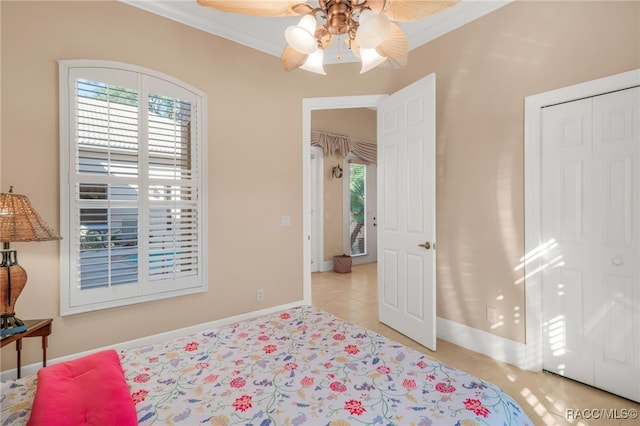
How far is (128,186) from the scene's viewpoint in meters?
2.50

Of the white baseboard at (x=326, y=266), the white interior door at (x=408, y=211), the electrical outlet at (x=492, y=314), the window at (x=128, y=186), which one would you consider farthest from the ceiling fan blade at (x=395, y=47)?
the white baseboard at (x=326, y=266)

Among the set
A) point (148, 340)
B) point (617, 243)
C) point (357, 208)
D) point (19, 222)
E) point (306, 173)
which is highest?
point (306, 173)

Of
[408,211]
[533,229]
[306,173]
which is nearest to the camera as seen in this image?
[533,229]

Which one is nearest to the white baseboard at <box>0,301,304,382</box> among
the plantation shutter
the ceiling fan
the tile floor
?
the plantation shutter

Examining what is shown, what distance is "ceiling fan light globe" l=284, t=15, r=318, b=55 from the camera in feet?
5.00

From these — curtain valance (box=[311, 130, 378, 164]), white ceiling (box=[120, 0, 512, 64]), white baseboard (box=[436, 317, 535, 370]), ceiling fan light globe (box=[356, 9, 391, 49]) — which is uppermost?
white ceiling (box=[120, 0, 512, 64])

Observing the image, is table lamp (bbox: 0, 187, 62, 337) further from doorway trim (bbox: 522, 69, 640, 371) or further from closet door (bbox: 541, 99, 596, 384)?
closet door (bbox: 541, 99, 596, 384)

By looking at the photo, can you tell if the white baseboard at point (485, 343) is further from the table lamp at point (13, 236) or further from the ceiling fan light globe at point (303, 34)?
the table lamp at point (13, 236)

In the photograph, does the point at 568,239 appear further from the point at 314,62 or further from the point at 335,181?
the point at 335,181

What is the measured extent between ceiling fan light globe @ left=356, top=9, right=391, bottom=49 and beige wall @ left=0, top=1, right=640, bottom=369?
5.15 ft

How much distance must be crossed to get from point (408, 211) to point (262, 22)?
7.40 feet

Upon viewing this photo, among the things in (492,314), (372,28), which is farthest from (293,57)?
(492,314)

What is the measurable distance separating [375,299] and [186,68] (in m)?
3.42

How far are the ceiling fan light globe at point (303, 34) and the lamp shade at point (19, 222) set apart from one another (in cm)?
172
